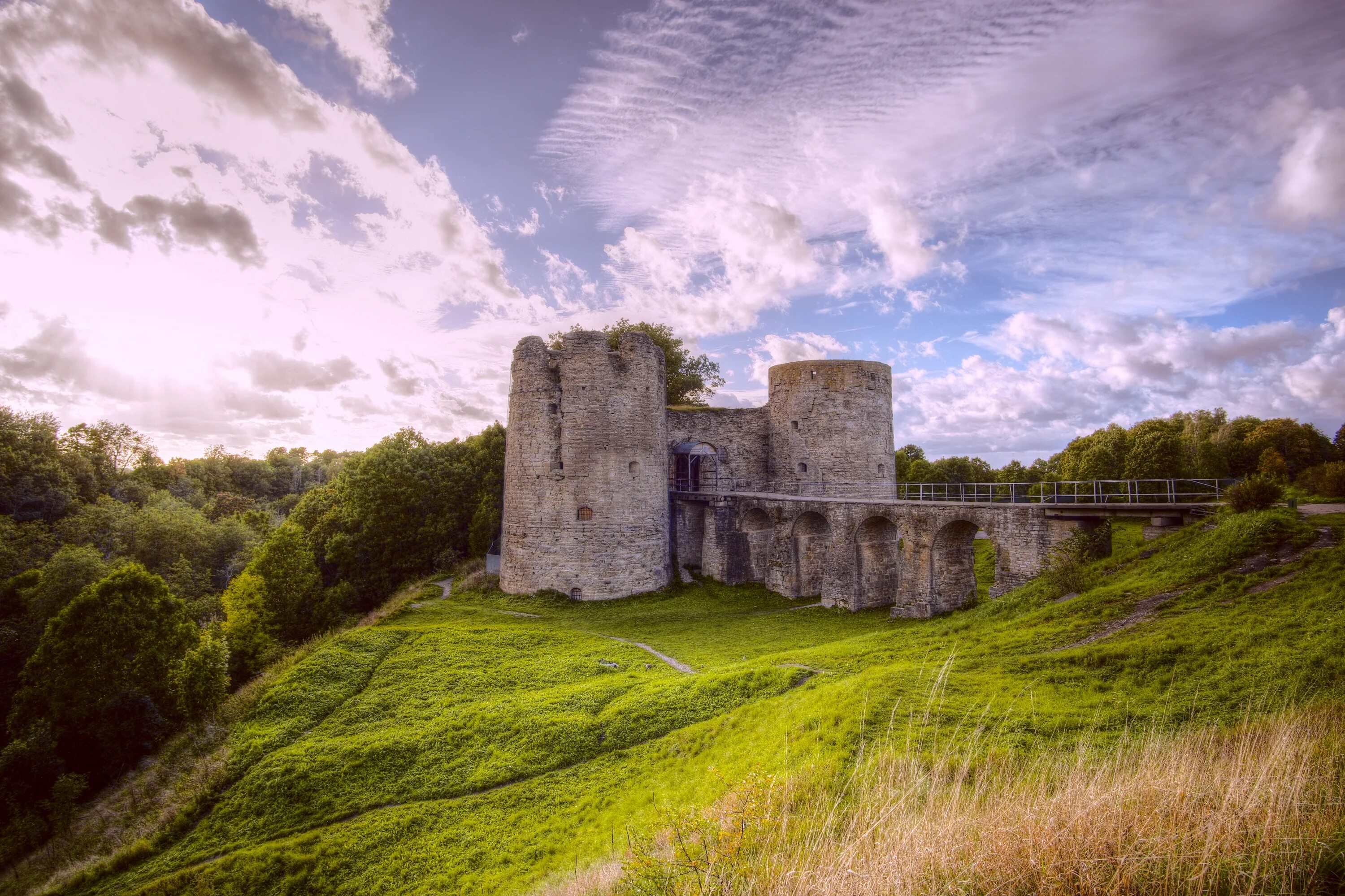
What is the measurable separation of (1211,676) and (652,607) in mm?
14823

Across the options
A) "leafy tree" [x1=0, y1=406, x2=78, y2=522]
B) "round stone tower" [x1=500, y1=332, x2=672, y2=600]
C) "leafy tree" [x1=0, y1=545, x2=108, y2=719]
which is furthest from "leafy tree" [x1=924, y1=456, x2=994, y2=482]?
"leafy tree" [x1=0, y1=406, x2=78, y2=522]

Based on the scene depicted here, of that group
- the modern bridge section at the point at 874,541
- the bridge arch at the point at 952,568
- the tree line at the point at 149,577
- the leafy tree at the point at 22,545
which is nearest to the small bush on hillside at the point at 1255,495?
the modern bridge section at the point at 874,541

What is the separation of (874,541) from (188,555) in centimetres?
3387

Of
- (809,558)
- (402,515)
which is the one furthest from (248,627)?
(809,558)

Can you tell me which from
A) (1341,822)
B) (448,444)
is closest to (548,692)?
(1341,822)

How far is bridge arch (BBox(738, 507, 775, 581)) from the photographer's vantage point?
2292 centimetres

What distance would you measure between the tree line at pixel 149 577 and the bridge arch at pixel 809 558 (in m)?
13.5

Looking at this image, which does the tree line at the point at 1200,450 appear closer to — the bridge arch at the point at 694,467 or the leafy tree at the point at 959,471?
the leafy tree at the point at 959,471

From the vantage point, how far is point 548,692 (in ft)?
38.6

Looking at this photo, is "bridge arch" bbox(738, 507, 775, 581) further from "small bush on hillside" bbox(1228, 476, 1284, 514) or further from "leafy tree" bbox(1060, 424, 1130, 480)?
"leafy tree" bbox(1060, 424, 1130, 480)

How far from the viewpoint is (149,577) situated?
19594 millimetres

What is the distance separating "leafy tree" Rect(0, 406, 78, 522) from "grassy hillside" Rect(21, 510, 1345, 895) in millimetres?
25778

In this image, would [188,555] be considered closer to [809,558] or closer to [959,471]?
[809,558]

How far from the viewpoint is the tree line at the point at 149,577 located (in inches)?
654
